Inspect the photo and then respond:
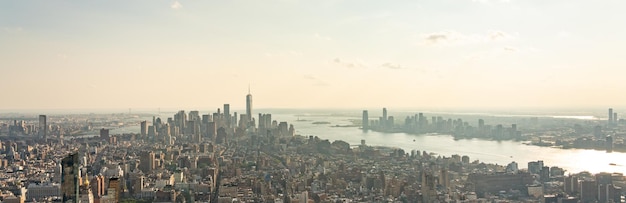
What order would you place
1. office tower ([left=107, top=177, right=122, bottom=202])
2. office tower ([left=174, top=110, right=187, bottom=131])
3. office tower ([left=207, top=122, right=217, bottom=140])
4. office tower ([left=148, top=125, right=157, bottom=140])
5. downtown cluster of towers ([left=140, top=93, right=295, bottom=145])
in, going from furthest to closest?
office tower ([left=174, top=110, right=187, bottom=131])
office tower ([left=207, top=122, right=217, bottom=140])
office tower ([left=148, top=125, right=157, bottom=140])
downtown cluster of towers ([left=140, top=93, right=295, bottom=145])
office tower ([left=107, top=177, right=122, bottom=202])

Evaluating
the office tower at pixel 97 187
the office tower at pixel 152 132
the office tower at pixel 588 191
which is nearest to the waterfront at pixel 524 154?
the office tower at pixel 588 191

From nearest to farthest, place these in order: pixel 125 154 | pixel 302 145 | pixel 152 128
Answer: pixel 125 154 → pixel 302 145 → pixel 152 128

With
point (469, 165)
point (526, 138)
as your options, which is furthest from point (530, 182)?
point (526, 138)

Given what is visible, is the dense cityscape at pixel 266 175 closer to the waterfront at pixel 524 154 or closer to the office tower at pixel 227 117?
the waterfront at pixel 524 154

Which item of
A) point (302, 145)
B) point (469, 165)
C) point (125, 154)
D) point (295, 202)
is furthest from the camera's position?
point (302, 145)

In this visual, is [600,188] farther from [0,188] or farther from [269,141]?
[269,141]

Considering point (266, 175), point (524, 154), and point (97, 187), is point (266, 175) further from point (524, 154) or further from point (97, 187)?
point (524, 154)

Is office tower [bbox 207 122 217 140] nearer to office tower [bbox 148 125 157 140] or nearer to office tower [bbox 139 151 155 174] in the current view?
office tower [bbox 148 125 157 140]

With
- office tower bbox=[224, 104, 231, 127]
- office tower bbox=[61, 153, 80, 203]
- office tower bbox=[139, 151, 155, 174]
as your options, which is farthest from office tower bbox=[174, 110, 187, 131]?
office tower bbox=[61, 153, 80, 203]
